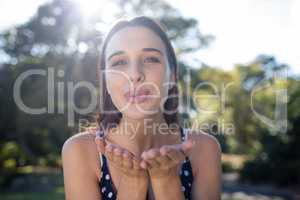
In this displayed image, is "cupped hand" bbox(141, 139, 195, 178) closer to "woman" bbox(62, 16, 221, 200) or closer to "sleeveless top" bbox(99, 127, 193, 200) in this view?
"woman" bbox(62, 16, 221, 200)

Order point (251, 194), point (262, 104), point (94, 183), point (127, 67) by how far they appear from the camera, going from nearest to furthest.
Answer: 1. point (127, 67)
2. point (94, 183)
3. point (251, 194)
4. point (262, 104)

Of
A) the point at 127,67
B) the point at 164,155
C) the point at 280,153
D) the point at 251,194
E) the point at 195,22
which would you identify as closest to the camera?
the point at 164,155

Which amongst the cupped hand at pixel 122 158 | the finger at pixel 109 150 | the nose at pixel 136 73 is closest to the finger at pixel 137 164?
the cupped hand at pixel 122 158

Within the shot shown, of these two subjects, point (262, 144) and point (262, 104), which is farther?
point (262, 104)

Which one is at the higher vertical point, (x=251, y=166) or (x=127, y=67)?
(x=127, y=67)

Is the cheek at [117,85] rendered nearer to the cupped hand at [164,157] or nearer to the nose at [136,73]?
the nose at [136,73]

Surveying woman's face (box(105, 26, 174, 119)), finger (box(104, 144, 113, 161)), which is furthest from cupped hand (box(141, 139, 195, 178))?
woman's face (box(105, 26, 174, 119))

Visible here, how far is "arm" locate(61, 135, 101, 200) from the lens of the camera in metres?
2.00

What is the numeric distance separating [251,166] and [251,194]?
259 centimetres

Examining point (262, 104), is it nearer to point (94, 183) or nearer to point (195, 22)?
point (195, 22)

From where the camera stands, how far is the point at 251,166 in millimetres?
16812

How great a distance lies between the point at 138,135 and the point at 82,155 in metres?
0.32

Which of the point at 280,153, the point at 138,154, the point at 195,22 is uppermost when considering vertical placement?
the point at 195,22

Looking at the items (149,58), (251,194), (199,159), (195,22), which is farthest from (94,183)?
(195,22)
